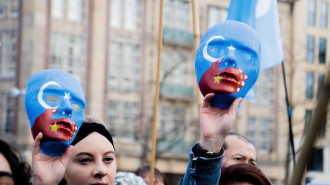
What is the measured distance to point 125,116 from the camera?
3103 cm

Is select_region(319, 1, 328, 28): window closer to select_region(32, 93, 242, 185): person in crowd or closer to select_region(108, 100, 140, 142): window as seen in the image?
select_region(108, 100, 140, 142): window

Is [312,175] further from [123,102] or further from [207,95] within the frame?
[207,95]

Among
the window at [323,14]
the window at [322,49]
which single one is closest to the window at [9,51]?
the window at [322,49]

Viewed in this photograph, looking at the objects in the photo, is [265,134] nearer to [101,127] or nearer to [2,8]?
[2,8]

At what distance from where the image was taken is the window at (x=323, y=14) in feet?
121

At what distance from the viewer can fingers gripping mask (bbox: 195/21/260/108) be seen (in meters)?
2.68

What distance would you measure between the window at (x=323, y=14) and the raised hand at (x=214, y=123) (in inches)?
1384

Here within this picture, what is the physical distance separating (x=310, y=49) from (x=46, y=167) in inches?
1337

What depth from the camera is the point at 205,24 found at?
108ft

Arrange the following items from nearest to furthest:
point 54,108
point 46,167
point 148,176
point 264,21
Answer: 1. point 46,167
2. point 54,108
3. point 264,21
4. point 148,176

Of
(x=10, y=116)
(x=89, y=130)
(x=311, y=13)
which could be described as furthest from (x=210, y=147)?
(x=311, y=13)

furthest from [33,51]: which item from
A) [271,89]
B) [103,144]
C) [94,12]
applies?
[103,144]

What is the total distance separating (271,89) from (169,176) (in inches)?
263

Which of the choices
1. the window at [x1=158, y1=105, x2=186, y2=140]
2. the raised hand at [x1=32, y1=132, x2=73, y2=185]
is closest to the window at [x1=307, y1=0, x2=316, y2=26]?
the window at [x1=158, y1=105, x2=186, y2=140]
